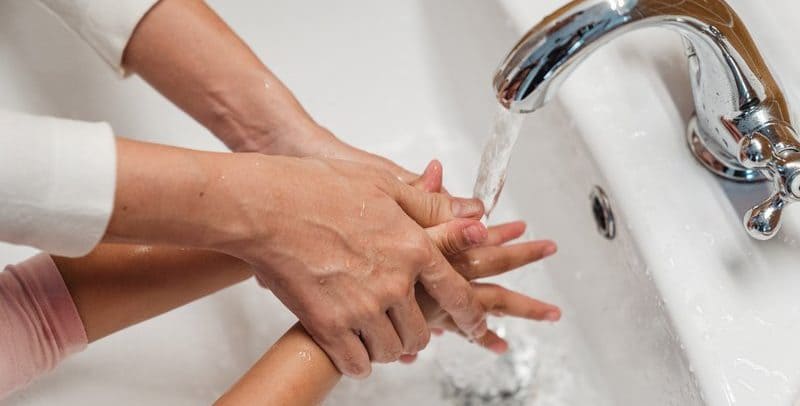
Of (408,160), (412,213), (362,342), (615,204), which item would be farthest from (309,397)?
(408,160)

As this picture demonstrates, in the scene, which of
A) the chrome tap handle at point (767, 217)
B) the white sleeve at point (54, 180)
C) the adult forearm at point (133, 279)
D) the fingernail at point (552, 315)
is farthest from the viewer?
the fingernail at point (552, 315)

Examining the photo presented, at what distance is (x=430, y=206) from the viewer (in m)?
0.77

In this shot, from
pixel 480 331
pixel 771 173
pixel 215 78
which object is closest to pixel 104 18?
pixel 215 78

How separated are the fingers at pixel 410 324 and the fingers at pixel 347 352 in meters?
0.03

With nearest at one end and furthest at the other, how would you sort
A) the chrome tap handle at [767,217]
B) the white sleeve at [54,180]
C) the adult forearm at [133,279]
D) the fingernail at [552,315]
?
the white sleeve at [54,180]
the chrome tap handle at [767,217]
the adult forearm at [133,279]
the fingernail at [552,315]

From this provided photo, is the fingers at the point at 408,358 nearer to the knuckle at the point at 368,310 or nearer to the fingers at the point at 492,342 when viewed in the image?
the fingers at the point at 492,342

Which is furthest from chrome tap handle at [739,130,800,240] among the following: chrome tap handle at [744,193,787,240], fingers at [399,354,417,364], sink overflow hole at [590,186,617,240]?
fingers at [399,354,417,364]

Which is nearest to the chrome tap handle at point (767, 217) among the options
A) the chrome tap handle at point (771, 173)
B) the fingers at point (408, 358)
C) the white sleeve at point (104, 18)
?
the chrome tap handle at point (771, 173)

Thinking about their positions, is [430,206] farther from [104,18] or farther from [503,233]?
[104,18]

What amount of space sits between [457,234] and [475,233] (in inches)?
0.6

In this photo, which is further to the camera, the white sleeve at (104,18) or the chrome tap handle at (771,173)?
the white sleeve at (104,18)

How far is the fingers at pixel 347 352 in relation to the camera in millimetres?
711

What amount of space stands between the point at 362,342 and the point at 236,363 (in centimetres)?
29

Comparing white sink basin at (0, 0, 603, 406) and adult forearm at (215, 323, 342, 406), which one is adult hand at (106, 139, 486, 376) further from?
white sink basin at (0, 0, 603, 406)
